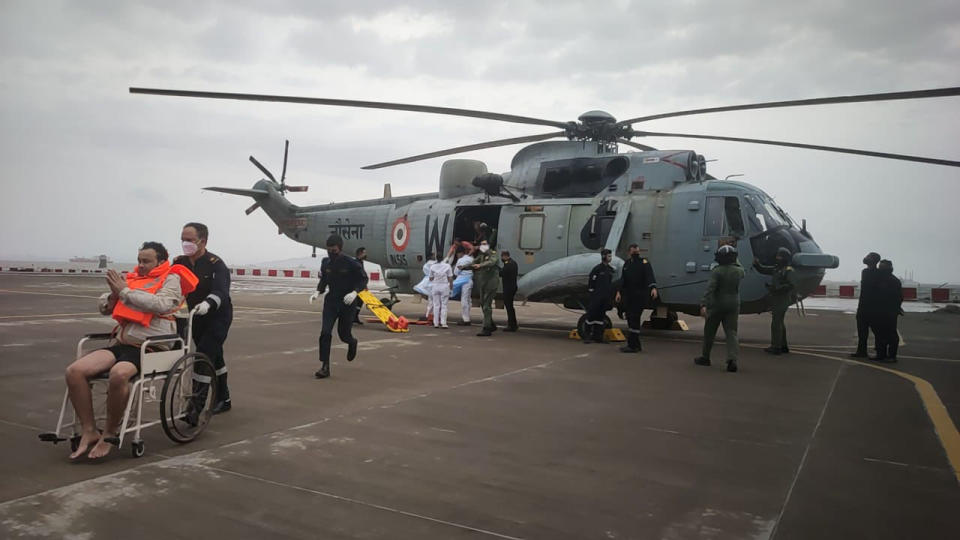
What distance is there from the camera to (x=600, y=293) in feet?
35.7

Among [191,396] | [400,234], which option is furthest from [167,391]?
[400,234]

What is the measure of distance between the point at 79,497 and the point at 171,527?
0.80 metres

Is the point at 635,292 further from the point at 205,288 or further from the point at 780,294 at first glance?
the point at 205,288

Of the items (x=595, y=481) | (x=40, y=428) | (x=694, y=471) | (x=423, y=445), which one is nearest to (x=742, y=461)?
(x=694, y=471)

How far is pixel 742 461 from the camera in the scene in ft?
14.6

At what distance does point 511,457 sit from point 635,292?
606 cm

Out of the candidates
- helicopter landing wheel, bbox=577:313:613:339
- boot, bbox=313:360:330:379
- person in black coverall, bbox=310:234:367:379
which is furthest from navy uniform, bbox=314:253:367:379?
helicopter landing wheel, bbox=577:313:613:339

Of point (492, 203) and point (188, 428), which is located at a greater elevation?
point (492, 203)

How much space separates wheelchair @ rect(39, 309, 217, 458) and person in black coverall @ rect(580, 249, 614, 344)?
7313 millimetres

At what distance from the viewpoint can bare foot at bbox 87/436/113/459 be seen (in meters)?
4.10

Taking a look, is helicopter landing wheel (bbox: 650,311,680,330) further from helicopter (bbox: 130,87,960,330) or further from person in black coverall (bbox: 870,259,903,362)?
person in black coverall (bbox: 870,259,903,362)

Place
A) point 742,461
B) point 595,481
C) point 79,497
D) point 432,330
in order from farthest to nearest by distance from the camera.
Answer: point 432,330 < point 742,461 < point 595,481 < point 79,497

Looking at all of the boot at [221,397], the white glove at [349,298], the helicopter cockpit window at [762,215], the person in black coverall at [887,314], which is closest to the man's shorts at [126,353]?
the boot at [221,397]

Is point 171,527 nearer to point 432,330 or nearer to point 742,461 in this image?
point 742,461
